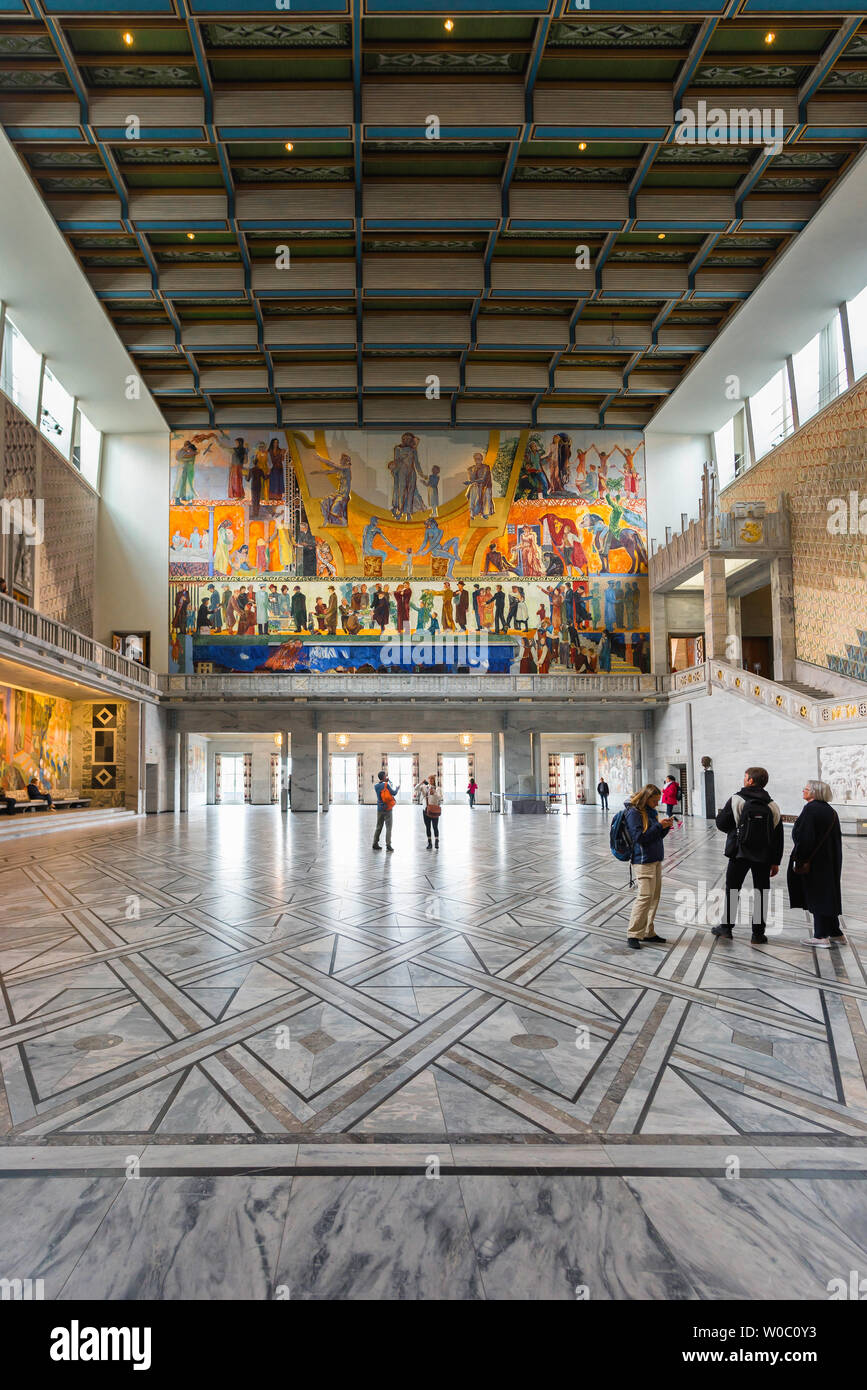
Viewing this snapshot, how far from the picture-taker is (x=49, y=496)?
846 inches

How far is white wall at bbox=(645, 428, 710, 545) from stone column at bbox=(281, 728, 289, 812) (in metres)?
15.0

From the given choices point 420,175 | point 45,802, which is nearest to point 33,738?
point 45,802

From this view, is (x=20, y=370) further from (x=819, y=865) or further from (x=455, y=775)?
(x=819, y=865)

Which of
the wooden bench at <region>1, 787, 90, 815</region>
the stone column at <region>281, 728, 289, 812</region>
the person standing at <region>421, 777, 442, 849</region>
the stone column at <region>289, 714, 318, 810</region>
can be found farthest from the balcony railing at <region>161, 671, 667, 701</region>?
the person standing at <region>421, 777, 442, 849</region>

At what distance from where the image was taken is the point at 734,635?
2366 centimetres

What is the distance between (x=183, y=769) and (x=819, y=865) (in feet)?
79.5

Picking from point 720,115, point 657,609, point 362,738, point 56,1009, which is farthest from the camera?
point 362,738

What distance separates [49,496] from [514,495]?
15057mm

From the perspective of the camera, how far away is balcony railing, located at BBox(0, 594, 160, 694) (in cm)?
1416

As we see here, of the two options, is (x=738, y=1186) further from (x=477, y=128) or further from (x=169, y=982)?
(x=477, y=128)

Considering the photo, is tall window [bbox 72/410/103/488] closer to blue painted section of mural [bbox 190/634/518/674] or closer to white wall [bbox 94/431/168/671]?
white wall [bbox 94/431/168/671]

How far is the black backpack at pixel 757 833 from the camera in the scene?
17.3 ft

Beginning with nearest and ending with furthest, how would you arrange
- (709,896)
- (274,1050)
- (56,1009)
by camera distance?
(274,1050), (56,1009), (709,896)

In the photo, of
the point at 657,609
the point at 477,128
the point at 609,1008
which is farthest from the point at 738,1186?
the point at 657,609
